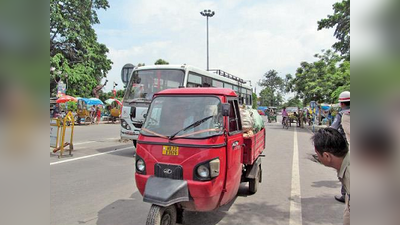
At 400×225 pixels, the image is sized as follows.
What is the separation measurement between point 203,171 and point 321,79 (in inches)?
917

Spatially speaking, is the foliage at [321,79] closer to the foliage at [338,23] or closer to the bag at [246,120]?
the foliage at [338,23]

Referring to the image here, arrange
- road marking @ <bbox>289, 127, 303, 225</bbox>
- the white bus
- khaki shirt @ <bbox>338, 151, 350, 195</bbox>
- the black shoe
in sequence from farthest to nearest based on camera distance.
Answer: the white bus → the black shoe → road marking @ <bbox>289, 127, 303, 225</bbox> → khaki shirt @ <bbox>338, 151, 350, 195</bbox>

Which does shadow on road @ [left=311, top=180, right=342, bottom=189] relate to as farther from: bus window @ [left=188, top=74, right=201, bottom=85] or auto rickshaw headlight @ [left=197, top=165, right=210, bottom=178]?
bus window @ [left=188, top=74, right=201, bottom=85]

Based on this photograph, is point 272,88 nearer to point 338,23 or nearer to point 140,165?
point 338,23

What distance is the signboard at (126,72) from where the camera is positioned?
9.89 m

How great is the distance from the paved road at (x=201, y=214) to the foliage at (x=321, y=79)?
481 inches

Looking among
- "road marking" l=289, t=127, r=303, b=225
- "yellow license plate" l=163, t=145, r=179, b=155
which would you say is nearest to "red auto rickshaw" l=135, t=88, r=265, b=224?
"yellow license plate" l=163, t=145, r=179, b=155

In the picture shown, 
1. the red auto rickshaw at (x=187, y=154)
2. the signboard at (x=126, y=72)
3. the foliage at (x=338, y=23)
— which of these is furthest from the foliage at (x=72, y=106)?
the red auto rickshaw at (x=187, y=154)

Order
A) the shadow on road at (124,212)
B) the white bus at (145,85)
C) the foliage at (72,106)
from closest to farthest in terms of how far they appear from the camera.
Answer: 1. the shadow on road at (124,212)
2. the white bus at (145,85)
3. the foliage at (72,106)

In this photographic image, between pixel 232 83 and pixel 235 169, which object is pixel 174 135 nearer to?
pixel 235 169

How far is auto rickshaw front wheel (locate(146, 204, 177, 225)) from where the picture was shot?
3080 millimetres
